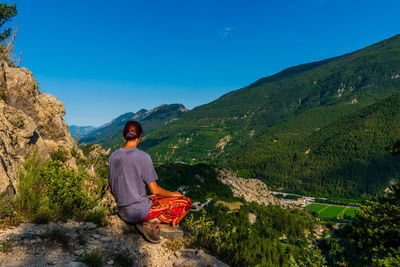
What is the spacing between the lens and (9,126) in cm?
904

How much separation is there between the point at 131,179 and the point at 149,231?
1887 millimetres

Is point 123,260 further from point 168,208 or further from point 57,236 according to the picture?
point 57,236

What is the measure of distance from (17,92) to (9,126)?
6207 mm

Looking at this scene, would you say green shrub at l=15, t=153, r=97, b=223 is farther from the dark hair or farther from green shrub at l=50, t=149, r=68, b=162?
green shrub at l=50, t=149, r=68, b=162

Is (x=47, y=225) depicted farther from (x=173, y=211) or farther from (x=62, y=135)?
(x=62, y=135)

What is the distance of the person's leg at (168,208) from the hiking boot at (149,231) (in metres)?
0.28

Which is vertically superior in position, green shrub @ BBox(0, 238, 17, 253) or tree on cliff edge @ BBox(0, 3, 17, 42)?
tree on cliff edge @ BBox(0, 3, 17, 42)

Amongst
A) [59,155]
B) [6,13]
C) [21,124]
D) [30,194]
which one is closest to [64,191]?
[30,194]

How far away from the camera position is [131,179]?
4.98 m

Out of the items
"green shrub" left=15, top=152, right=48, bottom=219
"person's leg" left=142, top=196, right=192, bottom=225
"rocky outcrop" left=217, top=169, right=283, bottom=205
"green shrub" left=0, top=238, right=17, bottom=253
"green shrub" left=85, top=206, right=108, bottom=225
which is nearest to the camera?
"green shrub" left=0, top=238, right=17, bottom=253

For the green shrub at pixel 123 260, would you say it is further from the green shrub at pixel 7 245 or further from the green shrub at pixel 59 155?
the green shrub at pixel 59 155

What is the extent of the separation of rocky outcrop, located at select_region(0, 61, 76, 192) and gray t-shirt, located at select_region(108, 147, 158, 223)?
333cm

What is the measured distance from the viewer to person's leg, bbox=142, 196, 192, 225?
5645 mm

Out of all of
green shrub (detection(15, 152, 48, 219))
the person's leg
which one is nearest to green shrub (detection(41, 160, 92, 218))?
green shrub (detection(15, 152, 48, 219))
